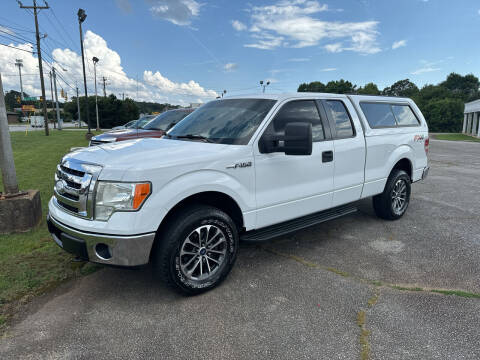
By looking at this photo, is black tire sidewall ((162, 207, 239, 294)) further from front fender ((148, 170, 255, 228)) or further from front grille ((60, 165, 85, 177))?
front grille ((60, 165, 85, 177))

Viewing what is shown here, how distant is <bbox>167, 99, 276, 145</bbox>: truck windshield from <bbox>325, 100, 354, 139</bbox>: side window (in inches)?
38.9

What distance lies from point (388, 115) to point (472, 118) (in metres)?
53.2

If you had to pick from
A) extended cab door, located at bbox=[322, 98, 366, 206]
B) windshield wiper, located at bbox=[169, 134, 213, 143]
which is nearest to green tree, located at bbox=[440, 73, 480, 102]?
extended cab door, located at bbox=[322, 98, 366, 206]

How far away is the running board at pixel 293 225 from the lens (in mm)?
3555

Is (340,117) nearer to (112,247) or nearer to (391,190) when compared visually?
(391,190)

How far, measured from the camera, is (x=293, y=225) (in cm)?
389

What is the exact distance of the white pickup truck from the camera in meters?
2.78

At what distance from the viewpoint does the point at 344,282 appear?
3488 millimetres

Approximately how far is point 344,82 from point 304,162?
8170 cm

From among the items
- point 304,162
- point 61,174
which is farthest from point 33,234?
point 304,162

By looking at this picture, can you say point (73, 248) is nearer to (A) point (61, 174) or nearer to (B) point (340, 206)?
(A) point (61, 174)

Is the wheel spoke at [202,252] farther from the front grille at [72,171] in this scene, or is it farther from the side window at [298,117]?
the side window at [298,117]

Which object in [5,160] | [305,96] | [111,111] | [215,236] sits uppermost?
[111,111]

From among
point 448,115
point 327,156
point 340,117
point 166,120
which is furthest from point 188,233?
point 448,115
